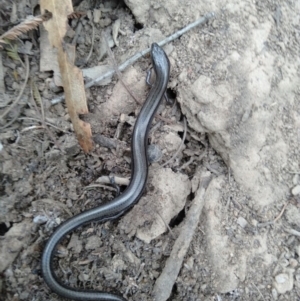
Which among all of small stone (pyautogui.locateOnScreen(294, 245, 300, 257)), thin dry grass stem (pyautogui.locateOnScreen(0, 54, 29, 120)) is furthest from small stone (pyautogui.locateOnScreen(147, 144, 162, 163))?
small stone (pyautogui.locateOnScreen(294, 245, 300, 257))

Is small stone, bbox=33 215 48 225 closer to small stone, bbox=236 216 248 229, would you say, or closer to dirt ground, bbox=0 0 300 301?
dirt ground, bbox=0 0 300 301

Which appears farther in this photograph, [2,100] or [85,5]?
→ [85,5]

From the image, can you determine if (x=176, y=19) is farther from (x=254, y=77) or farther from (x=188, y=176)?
(x=188, y=176)

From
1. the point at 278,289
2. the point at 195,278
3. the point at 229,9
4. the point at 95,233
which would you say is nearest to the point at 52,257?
the point at 95,233

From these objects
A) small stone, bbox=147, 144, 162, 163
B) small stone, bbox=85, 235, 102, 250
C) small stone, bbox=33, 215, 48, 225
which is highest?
small stone, bbox=147, 144, 162, 163

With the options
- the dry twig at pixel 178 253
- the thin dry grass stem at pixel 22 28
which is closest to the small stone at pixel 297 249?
the dry twig at pixel 178 253

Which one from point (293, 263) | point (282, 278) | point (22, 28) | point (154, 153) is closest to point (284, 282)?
point (282, 278)
